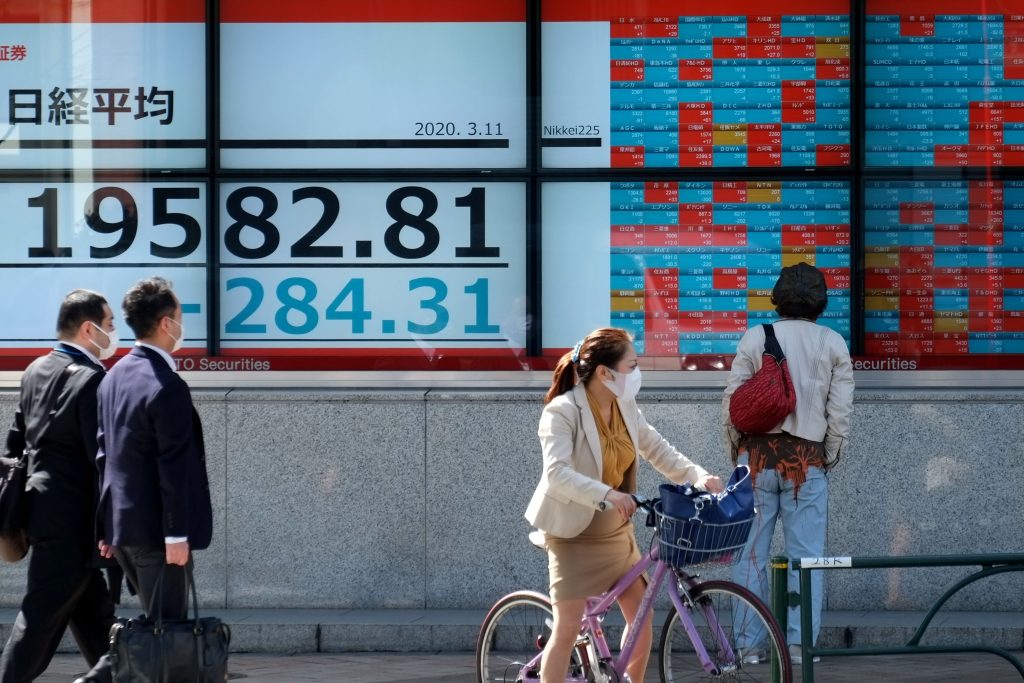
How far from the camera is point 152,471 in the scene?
18.1ft

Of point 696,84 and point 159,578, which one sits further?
point 696,84

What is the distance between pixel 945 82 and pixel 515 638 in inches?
190

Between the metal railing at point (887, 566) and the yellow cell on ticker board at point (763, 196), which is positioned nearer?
the metal railing at point (887, 566)

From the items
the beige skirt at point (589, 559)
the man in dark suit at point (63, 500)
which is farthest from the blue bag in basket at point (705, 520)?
the man in dark suit at point (63, 500)

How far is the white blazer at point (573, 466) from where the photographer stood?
546 centimetres

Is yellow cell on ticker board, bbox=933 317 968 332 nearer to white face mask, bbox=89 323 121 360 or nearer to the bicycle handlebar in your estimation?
the bicycle handlebar

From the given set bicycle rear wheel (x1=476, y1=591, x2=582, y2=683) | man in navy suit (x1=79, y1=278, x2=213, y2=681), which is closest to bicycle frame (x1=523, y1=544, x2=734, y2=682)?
bicycle rear wheel (x1=476, y1=591, x2=582, y2=683)

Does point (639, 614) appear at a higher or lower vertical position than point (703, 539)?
lower

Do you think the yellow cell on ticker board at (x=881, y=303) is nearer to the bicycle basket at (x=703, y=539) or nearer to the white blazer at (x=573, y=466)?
the white blazer at (x=573, y=466)

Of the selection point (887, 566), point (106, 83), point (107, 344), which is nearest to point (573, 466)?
point (887, 566)

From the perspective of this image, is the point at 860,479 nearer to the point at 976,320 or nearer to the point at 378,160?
the point at 976,320

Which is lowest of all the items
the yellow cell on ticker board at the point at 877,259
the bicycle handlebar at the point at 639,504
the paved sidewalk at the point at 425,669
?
the paved sidewalk at the point at 425,669

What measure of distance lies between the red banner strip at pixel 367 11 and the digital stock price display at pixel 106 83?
29 centimetres

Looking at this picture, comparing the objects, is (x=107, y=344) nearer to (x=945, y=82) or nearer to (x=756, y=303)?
(x=756, y=303)
